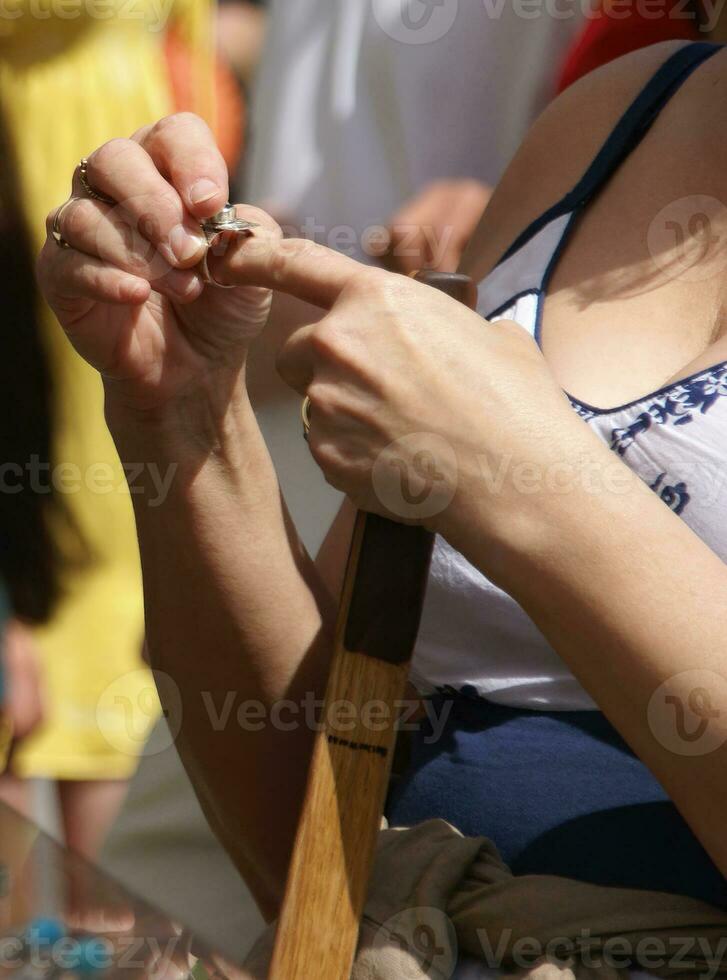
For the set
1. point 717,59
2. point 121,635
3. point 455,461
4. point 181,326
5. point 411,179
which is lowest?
point 121,635

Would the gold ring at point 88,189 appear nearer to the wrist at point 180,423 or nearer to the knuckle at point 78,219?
the knuckle at point 78,219

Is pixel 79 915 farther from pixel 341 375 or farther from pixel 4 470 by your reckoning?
pixel 4 470

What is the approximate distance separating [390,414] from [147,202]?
9.6 inches

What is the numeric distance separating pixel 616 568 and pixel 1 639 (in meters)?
1.39

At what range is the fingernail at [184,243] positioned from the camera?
81 centimetres

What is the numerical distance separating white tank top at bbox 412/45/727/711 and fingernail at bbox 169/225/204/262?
0.32m

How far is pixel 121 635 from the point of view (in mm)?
1895

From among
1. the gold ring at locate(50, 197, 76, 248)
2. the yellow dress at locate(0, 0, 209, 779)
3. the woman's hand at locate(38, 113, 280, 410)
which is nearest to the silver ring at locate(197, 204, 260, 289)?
the woman's hand at locate(38, 113, 280, 410)

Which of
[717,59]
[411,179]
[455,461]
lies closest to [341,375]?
[455,461]

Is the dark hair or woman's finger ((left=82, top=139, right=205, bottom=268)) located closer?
woman's finger ((left=82, top=139, right=205, bottom=268))

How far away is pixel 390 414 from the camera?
2.41 feet

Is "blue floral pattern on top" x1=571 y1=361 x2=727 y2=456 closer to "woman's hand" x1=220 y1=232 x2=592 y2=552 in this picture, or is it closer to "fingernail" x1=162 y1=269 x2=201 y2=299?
"woman's hand" x1=220 y1=232 x2=592 y2=552

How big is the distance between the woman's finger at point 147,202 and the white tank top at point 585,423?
324mm

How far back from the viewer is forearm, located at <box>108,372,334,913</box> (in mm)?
923
